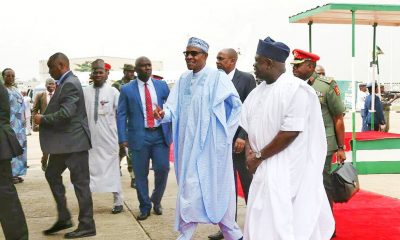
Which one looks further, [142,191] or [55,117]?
[142,191]

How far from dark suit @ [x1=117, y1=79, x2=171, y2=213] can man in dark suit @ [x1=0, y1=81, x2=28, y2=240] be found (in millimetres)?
1727

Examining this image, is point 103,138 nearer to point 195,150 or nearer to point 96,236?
point 96,236

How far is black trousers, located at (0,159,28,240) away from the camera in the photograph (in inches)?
181

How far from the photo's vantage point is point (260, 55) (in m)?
3.78

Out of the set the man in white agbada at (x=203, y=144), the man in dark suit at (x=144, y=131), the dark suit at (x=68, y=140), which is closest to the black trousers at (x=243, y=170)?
the man in white agbada at (x=203, y=144)

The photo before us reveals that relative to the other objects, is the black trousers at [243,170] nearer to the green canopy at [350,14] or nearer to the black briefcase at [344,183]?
the black briefcase at [344,183]

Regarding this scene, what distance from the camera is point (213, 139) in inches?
187

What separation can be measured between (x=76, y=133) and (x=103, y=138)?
1301mm

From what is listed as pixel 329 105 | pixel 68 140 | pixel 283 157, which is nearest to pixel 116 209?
pixel 68 140

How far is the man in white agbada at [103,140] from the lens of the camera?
6.61 metres

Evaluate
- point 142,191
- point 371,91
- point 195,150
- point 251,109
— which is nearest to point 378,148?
point 371,91

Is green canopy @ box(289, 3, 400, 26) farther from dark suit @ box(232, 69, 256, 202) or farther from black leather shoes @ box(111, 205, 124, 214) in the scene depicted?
black leather shoes @ box(111, 205, 124, 214)

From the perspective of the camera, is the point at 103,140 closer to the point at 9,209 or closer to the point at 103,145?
the point at 103,145

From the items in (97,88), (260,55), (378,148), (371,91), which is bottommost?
(378,148)
